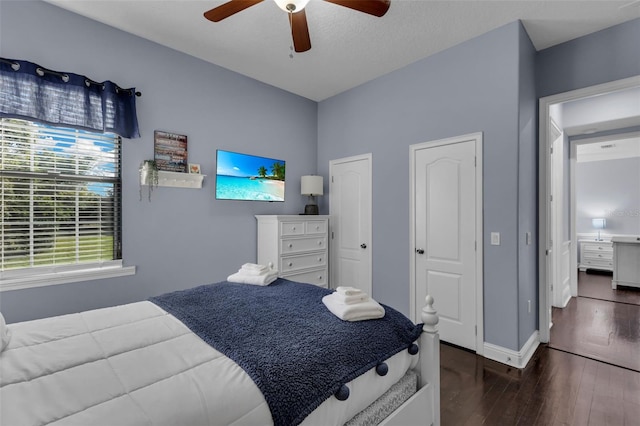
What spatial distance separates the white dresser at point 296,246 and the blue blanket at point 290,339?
1401mm

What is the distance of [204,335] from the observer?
4.54 feet

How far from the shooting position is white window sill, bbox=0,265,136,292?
2205 millimetres

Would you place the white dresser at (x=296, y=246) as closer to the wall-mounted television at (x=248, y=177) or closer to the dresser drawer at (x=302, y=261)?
the dresser drawer at (x=302, y=261)

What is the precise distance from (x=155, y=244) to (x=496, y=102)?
342 centimetres

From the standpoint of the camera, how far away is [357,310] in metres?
1.58

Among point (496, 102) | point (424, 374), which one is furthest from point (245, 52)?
point (424, 374)

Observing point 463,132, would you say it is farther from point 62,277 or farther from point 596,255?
point 596,255

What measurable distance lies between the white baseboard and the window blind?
3445mm

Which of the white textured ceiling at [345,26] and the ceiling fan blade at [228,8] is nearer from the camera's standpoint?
the ceiling fan blade at [228,8]

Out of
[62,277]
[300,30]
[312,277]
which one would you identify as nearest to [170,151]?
[62,277]

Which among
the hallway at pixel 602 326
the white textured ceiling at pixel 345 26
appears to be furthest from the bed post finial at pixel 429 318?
the white textured ceiling at pixel 345 26

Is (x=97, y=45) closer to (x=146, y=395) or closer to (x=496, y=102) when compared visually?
(x=146, y=395)

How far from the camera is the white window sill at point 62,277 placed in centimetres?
221

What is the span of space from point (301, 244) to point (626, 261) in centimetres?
545
